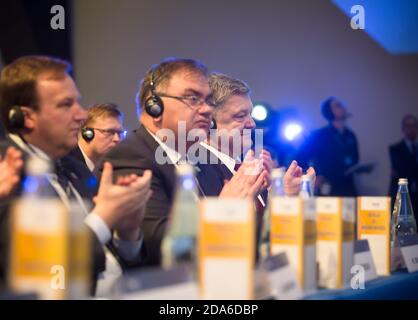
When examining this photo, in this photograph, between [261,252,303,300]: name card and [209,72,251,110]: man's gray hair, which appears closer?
[261,252,303,300]: name card

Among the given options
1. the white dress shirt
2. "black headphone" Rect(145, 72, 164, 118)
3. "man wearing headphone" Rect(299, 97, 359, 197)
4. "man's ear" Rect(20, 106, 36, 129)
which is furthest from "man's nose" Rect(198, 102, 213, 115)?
"man wearing headphone" Rect(299, 97, 359, 197)

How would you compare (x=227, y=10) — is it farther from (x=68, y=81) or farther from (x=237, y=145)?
(x=68, y=81)

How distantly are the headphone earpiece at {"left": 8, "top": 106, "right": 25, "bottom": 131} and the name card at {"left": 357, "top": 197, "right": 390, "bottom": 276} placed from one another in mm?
838

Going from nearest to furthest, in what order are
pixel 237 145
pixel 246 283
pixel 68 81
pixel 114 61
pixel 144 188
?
1. pixel 246 283
2. pixel 144 188
3. pixel 68 81
4. pixel 237 145
5. pixel 114 61

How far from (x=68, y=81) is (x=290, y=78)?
3940 millimetres

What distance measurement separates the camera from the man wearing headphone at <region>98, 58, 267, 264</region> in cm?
197

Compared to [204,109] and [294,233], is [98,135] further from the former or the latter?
[294,233]

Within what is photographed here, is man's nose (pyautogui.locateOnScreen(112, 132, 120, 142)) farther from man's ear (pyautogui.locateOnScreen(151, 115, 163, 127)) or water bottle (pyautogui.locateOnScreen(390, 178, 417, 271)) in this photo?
water bottle (pyautogui.locateOnScreen(390, 178, 417, 271))

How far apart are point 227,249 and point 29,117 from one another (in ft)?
2.34

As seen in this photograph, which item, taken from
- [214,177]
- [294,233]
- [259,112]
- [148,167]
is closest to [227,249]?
[294,233]

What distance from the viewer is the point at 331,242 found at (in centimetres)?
154

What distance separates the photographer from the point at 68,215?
1018 mm

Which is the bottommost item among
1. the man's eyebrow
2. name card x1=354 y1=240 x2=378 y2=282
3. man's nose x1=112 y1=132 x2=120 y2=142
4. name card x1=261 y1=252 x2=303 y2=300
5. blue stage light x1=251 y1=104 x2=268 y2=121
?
name card x1=354 y1=240 x2=378 y2=282
